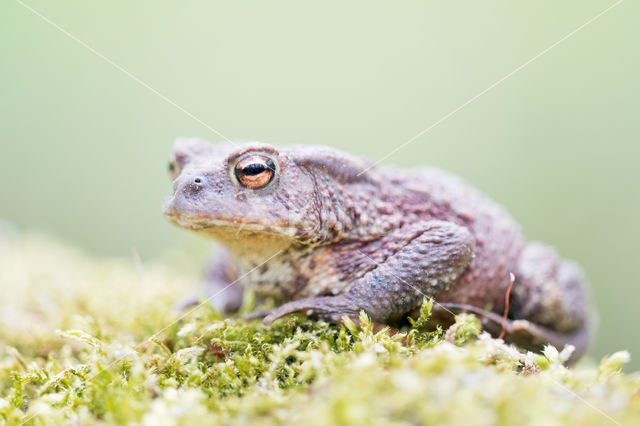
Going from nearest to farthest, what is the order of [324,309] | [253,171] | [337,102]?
[324,309]
[253,171]
[337,102]

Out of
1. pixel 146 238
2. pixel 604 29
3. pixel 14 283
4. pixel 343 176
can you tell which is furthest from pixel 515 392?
pixel 146 238

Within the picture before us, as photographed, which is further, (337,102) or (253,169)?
(337,102)

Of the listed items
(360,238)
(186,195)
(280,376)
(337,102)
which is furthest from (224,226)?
(337,102)

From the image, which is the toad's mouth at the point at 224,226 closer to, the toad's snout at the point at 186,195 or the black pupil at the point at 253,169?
the toad's snout at the point at 186,195

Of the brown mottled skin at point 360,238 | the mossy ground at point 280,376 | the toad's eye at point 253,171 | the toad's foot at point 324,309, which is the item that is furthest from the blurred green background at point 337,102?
the toad's foot at point 324,309

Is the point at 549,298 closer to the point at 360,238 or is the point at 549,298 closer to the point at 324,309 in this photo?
the point at 360,238

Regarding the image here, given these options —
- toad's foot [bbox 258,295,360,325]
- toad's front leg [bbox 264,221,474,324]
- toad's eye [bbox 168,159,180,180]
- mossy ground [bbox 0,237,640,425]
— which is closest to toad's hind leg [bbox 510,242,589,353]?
toad's front leg [bbox 264,221,474,324]

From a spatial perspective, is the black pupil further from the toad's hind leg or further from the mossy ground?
the toad's hind leg

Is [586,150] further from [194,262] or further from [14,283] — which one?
[14,283]
